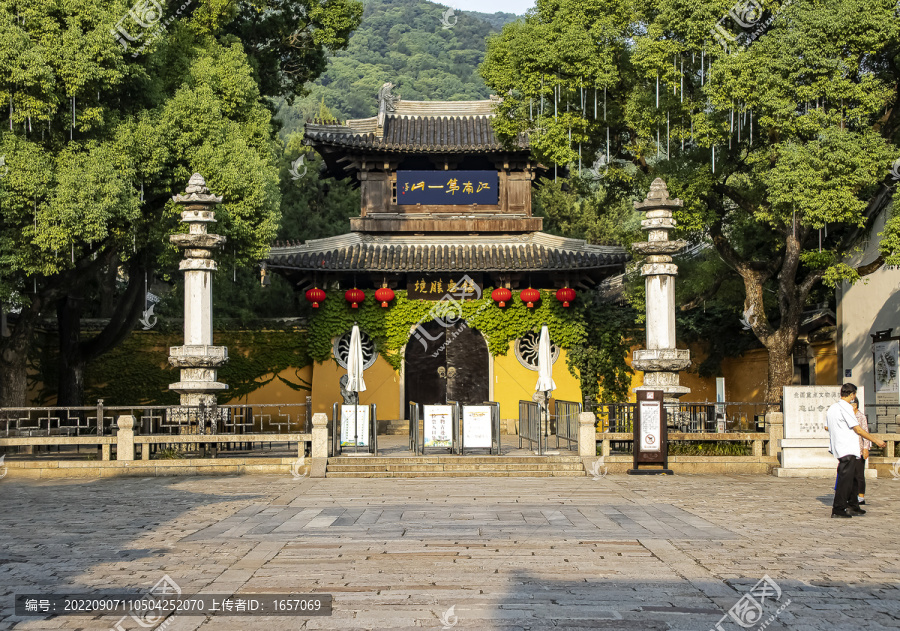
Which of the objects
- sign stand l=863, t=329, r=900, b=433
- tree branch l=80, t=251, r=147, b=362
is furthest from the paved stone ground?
tree branch l=80, t=251, r=147, b=362

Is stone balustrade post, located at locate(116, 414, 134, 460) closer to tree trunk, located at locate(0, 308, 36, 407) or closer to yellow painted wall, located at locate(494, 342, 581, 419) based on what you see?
tree trunk, located at locate(0, 308, 36, 407)

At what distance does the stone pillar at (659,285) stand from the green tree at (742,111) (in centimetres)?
84

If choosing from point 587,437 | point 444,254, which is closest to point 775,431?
point 587,437

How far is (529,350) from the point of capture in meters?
24.9

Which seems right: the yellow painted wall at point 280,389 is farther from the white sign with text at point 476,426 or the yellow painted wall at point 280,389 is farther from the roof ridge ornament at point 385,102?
the white sign with text at point 476,426

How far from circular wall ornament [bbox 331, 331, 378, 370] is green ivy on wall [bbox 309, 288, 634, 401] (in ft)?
0.66

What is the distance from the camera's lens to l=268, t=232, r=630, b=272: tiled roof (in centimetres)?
2375

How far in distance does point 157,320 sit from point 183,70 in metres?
8.70

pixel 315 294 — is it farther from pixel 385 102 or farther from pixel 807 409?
pixel 807 409

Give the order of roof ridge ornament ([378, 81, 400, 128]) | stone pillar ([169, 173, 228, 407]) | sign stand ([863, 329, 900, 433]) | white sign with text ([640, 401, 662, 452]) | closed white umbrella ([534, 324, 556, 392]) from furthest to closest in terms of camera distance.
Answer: roof ridge ornament ([378, 81, 400, 128])
sign stand ([863, 329, 900, 433])
closed white umbrella ([534, 324, 556, 392])
stone pillar ([169, 173, 228, 407])
white sign with text ([640, 401, 662, 452])

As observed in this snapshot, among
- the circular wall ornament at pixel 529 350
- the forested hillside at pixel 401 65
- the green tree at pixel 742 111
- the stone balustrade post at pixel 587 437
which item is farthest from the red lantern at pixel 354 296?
the forested hillside at pixel 401 65

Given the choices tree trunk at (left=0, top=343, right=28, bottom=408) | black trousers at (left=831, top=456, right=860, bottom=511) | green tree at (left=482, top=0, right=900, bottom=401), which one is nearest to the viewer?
black trousers at (left=831, top=456, right=860, bottom=511)

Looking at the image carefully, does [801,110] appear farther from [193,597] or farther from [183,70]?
[193,597]

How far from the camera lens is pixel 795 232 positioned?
56.5 feet
